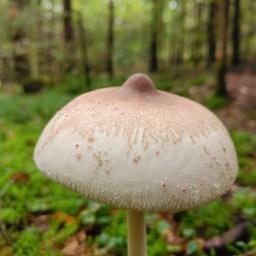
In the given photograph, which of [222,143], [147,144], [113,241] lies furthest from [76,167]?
[113,241]

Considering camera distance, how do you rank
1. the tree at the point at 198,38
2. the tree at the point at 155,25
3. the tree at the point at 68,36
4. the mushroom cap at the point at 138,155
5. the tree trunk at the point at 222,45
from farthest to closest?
the tree at the point at 198,38, the tree at the point at 155,25, the tree at the point at 68,36, the tree trunk at the point at 222,45, the mushroom cap at the point at 138,155

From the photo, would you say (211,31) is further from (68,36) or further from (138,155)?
(138,155)

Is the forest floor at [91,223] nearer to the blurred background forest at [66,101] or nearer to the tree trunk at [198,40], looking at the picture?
the blurred background forest at [66,101]

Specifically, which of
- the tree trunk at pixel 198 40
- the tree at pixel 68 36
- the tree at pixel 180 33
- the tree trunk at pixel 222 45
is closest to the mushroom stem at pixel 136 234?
the tree trunk at pixel 222 45

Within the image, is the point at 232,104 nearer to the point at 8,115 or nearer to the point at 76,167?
the point at 8,115

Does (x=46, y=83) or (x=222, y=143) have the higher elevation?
(x=222, y=143)

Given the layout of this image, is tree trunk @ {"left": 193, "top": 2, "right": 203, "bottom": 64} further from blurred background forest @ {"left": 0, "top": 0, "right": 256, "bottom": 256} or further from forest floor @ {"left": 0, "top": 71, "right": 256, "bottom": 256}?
forest floor @ {"left": 0, "top": 71, "right": 256, "bottom": 256}

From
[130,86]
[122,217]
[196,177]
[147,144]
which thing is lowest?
[122,217]
